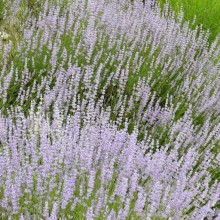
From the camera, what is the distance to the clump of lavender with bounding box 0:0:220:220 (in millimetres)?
2273

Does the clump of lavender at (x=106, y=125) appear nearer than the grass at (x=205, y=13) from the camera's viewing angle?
Yes

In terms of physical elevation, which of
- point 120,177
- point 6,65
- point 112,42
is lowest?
point 6,65

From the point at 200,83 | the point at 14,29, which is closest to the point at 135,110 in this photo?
the point at 200,83

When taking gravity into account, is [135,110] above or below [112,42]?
below

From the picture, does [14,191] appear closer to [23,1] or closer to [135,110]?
[135,110]

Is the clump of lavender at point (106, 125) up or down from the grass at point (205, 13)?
down

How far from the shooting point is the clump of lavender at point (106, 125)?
227 cm

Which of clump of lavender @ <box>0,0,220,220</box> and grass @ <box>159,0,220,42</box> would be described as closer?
clump of lavender @ <box>0,0,220,220</box>

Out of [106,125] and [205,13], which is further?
[205,13]

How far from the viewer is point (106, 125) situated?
2.81 m

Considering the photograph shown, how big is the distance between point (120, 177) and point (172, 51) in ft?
6.58

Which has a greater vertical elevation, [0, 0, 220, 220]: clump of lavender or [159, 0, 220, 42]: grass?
[159, 0, 220, 42]: grass

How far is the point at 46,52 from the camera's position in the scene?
375cm

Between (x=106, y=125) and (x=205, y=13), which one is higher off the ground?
(x=205, y=13)
